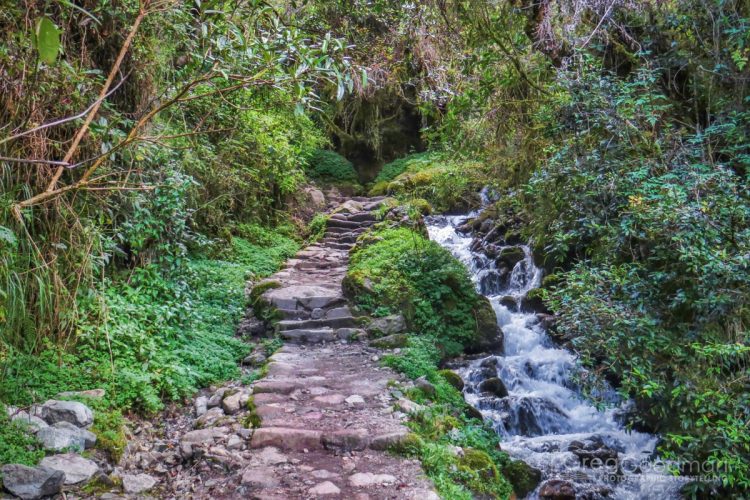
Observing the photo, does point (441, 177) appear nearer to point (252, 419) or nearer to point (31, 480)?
point (252, 419)

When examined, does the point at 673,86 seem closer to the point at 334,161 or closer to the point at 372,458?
the point at 372,458

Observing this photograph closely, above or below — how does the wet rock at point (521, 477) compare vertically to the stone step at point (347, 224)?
below

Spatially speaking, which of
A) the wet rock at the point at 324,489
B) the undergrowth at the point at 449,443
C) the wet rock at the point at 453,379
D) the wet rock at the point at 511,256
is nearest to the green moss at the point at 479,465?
the undergrowth at the point at 449,443

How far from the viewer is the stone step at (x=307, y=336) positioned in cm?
658

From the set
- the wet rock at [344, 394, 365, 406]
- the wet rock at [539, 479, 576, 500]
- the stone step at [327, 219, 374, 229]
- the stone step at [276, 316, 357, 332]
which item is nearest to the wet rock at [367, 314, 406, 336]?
the stone step at [276, 316, 357, 332]

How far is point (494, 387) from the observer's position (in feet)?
20.0

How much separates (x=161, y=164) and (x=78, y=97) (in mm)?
2086

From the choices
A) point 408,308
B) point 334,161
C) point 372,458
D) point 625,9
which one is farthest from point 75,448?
point 334,161

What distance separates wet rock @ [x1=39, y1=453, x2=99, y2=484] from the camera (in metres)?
3.09

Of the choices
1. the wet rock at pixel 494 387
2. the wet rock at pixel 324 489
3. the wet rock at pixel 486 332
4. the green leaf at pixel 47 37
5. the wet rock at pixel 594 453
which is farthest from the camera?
the wet rock at pixel 486 332

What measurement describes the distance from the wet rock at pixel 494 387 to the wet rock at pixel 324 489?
10.5 ft

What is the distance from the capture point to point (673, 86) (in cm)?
557

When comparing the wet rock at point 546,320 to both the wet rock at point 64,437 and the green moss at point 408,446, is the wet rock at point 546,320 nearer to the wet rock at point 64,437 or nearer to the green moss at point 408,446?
the green moss at point 408,446

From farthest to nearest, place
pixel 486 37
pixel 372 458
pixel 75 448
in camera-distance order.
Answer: pixel 486 37 → pixel 372 458 → pixel 75 448
